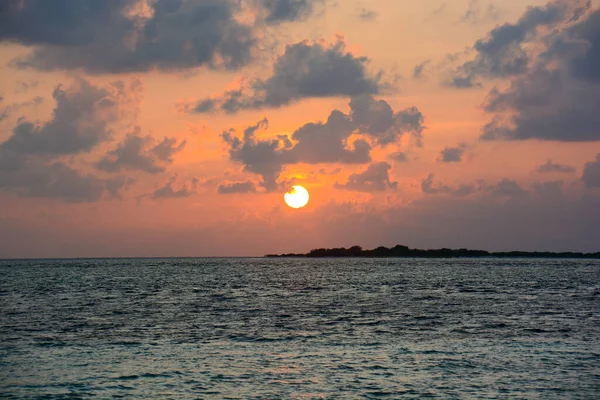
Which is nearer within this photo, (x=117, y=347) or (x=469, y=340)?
(x=117, y=347)

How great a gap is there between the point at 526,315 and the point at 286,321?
23.9 metres

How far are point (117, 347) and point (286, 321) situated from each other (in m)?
18.4

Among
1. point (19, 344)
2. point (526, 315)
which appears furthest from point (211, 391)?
point (526, 315)

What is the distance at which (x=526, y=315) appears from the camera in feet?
206

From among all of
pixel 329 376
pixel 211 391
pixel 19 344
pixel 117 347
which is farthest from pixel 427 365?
pixel 19 344

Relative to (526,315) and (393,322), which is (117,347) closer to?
(393,322)

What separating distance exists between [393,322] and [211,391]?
2838 centimetres

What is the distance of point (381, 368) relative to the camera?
36094 millimetres

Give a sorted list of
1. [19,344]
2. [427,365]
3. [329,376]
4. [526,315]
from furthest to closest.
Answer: [526,315]
[19,344]
[427,365]
[329,376]

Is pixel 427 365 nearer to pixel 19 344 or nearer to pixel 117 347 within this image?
pixel 117 347

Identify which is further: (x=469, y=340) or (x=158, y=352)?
(x=469, y=340)

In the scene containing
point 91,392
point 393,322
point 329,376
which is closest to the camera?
point 91,392

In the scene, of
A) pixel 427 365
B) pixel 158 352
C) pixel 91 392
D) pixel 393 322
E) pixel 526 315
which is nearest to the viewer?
pixel 91 392

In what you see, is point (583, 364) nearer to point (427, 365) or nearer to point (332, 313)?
point (427, 365)
